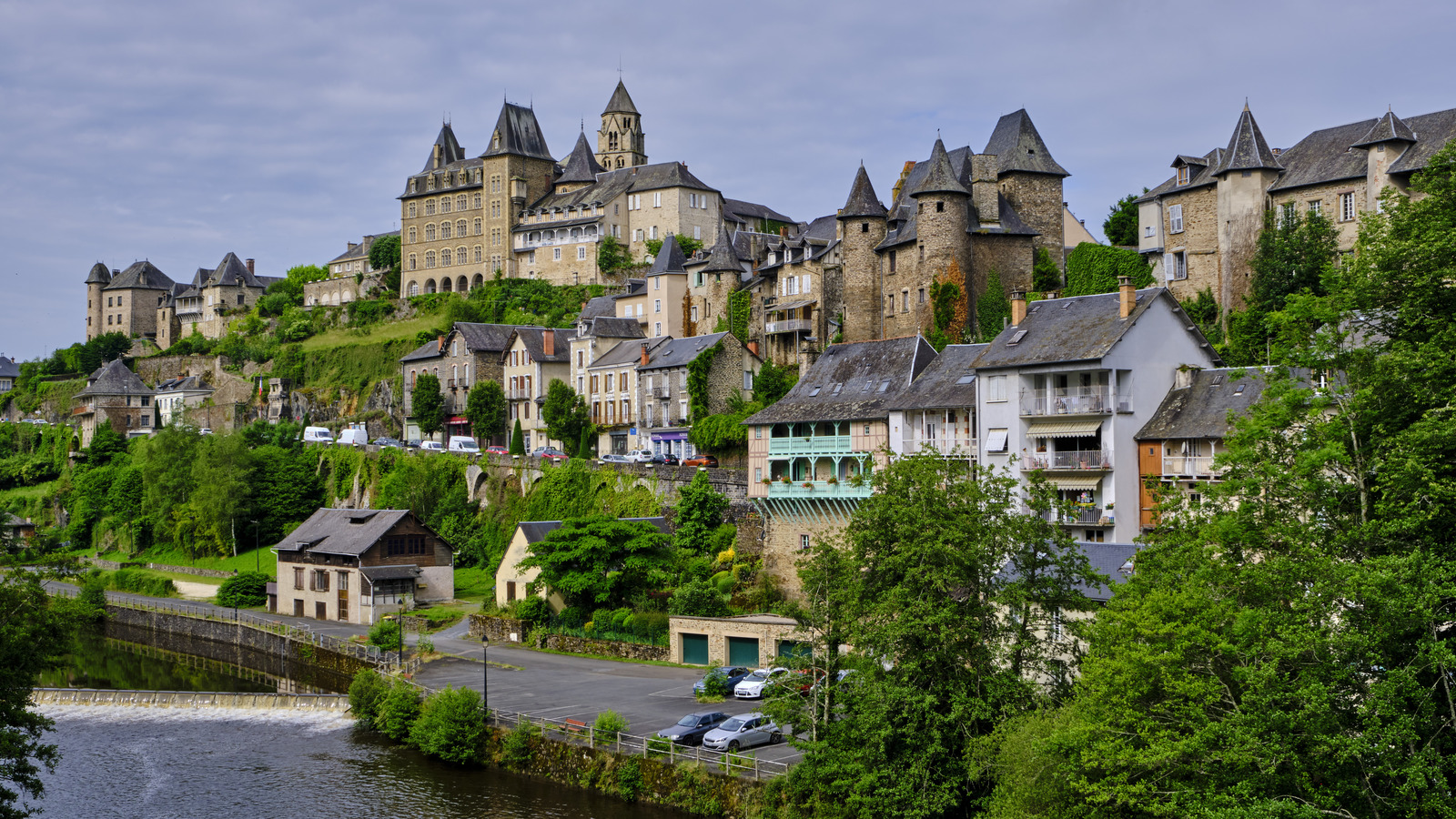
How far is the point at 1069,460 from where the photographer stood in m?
38.3

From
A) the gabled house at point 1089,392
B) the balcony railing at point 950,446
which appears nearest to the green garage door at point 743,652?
the balcony railing at point 950,446

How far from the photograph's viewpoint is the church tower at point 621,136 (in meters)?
112

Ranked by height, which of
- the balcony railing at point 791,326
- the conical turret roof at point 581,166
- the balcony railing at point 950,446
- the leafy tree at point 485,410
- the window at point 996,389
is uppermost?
the conical turret roof at point 581,166

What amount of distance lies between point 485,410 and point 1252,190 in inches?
1745

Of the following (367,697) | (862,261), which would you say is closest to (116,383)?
(862,261)

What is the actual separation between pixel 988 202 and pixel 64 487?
240 ft

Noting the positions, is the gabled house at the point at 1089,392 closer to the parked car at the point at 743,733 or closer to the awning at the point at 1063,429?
the awning at the point at 1063,429

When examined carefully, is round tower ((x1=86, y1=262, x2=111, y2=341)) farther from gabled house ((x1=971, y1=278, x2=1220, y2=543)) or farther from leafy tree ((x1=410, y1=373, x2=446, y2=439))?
gabled house ((x1=971, y1=278, x2=1220, y2=543))

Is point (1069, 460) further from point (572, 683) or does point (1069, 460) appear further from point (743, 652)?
point (572, 683)

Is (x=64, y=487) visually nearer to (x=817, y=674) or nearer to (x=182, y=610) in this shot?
(x=182, y=610)

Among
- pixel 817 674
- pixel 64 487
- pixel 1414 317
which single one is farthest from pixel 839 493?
pixel 64 487

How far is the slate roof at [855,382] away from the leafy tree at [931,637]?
17.4m

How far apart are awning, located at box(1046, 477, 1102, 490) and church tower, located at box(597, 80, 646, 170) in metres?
79.1

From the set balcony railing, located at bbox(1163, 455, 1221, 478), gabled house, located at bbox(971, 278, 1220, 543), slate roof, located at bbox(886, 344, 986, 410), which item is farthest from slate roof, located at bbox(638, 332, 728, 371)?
balcony railing, located at bbox(1163, 455, 1221, 478)
